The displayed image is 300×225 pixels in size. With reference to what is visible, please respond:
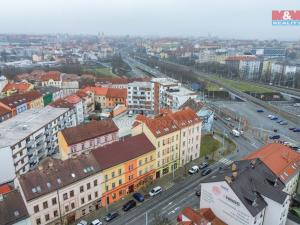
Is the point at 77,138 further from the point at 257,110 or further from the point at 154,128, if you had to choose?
the point at 257,110

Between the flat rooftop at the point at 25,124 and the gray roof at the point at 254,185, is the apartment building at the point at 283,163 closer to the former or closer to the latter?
the gray roof at the point at 254,185

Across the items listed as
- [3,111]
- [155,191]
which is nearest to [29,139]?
[155,191]

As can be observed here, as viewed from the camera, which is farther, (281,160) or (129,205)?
(281,160)

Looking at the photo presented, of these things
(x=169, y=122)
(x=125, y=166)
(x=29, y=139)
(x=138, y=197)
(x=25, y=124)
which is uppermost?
(x=169, y=122)

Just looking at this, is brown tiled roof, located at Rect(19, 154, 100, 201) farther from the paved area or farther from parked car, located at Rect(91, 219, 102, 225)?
the paved area

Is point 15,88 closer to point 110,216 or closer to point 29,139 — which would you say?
point 29,139

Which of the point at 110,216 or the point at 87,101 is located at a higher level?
the point at 87,101

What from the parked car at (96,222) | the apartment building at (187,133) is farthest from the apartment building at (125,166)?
the apartment building at (187,133)

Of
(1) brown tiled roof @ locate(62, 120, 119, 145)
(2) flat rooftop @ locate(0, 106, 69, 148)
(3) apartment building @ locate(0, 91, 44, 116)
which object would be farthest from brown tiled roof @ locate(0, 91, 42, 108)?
(1) brown tiled roof @ locate(62, 120, 119, 145)
